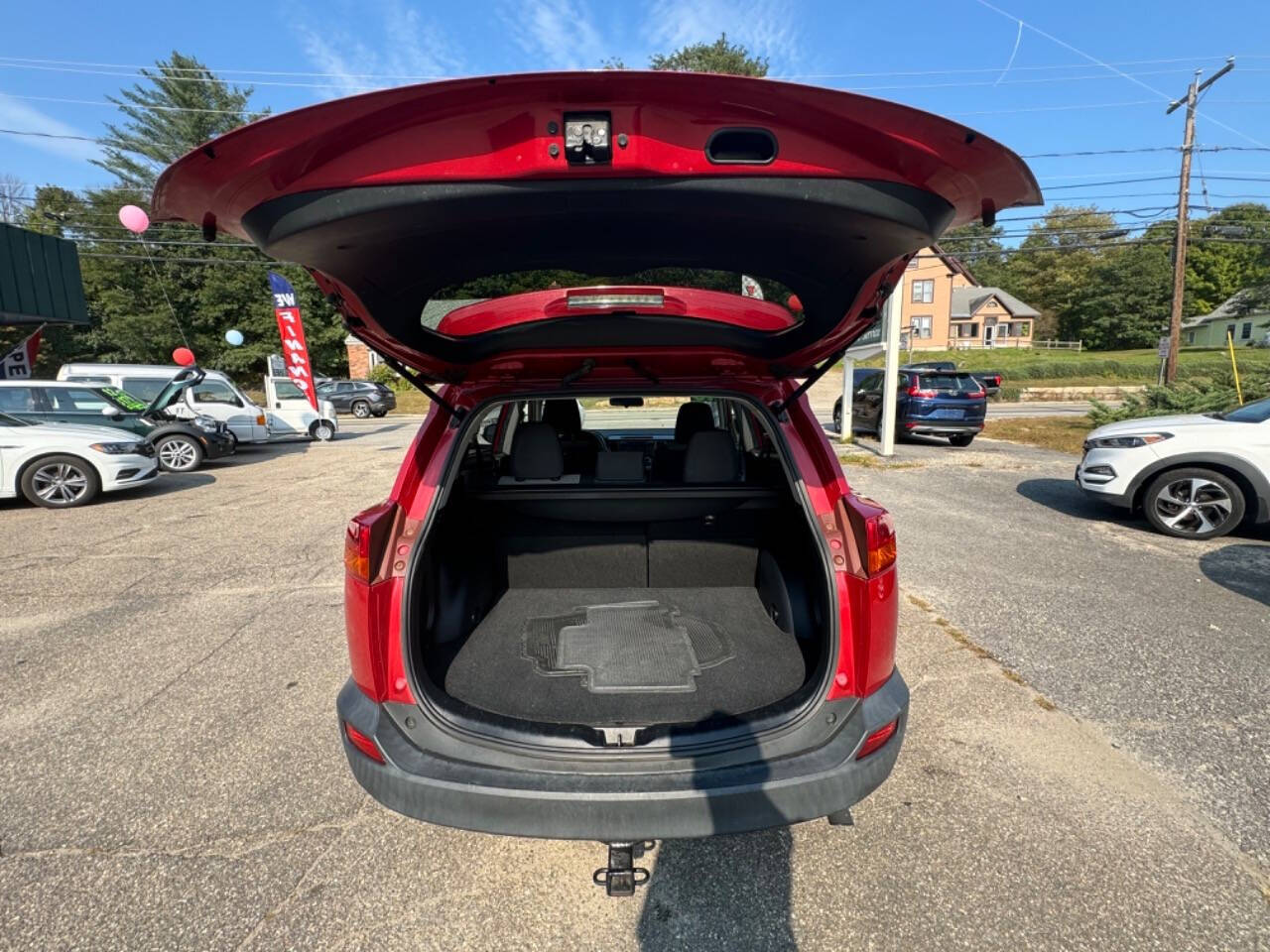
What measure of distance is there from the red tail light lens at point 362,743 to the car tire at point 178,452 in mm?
10895

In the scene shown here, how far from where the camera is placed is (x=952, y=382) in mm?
12359

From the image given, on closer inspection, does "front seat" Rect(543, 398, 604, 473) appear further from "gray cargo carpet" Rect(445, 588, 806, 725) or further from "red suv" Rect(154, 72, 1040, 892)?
"gray cargo carpet" Rect(445, 588, 806, 725)

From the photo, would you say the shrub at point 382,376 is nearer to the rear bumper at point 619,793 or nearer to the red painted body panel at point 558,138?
the rear bumper at point 619,793

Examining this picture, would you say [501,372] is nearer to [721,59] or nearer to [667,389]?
[667,389]

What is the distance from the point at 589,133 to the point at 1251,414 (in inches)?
283

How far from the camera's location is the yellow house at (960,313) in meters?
47.8

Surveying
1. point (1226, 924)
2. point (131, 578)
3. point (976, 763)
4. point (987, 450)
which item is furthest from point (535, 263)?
point (987, 450)

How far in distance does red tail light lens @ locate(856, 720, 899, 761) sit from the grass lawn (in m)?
12.1

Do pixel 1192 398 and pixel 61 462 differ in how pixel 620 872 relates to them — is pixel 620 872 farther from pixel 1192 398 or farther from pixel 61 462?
pixel 1192 398

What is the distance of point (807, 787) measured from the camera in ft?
5.13

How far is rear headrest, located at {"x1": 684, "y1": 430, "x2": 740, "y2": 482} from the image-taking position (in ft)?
9.23

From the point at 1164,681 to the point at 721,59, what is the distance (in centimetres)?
4556

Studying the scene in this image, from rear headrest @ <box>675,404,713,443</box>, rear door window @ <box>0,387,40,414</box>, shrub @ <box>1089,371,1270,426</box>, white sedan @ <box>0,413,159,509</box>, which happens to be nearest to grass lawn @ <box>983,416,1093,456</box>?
shrub @ <box>1089,371,1270,426</box>

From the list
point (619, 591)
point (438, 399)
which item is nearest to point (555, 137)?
point (438, 399)
